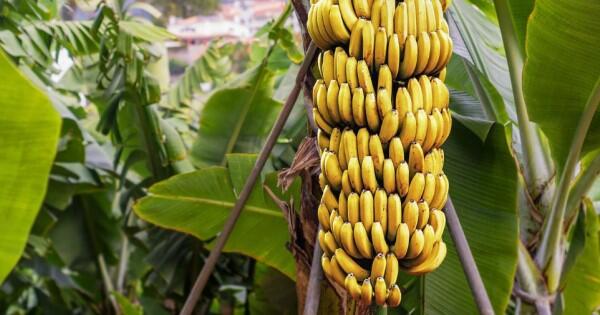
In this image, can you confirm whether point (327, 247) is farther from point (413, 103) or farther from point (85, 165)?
point (85, 165)

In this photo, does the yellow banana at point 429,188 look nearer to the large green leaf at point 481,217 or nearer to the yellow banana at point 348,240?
the yellow banana at point 348,240

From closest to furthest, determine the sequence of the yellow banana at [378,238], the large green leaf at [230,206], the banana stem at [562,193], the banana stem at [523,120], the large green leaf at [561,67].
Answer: the yellow banana at [378,238] → the large green leaf at [561,67] → the banana stem at [562,193] → the banana stem at [523,120] → the large green leaf at [230,206]

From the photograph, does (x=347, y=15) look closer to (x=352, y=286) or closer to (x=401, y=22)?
(x=401, y=22)

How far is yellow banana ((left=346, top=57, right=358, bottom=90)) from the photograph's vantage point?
2.68ft

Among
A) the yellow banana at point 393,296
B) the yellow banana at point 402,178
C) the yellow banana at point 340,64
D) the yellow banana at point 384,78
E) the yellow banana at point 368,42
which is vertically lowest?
the yellow banana at point 393,296

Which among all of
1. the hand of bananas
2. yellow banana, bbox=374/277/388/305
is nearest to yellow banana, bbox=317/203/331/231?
the hand of bananas

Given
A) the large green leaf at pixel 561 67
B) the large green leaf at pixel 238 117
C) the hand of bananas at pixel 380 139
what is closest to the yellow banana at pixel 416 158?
the hand of bananas at pixel 380 139

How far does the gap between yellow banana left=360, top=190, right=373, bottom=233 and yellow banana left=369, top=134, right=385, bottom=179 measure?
0.11 ft

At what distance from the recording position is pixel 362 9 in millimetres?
827

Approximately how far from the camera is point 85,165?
2449 millimetres

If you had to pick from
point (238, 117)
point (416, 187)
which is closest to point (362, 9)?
point (416, 187)

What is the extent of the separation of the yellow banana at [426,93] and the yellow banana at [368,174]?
0.33 feet

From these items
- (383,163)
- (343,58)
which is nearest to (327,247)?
(383,163)

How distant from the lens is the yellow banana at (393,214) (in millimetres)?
774
